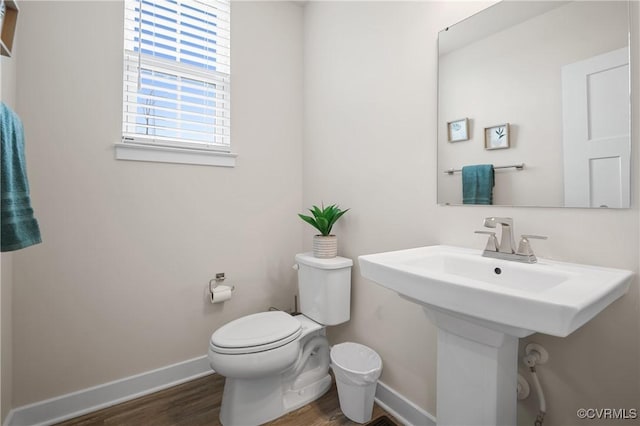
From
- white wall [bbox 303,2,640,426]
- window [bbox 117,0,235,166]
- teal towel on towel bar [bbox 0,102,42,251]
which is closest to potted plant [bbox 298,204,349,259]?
white wall [bbox 303,2,640,426]

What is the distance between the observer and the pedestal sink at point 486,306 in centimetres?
63

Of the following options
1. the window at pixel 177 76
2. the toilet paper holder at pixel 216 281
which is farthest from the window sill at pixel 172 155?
the toilet paper holder at pixel 216 281

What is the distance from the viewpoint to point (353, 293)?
1.77 m

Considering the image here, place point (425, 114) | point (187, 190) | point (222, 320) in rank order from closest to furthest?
point (425, 114), point (187, 190), point (222, 320)

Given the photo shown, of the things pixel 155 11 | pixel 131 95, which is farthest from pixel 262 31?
pixel 131 95

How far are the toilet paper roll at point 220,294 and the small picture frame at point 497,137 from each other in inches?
64.5

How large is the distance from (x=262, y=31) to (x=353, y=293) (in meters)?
1.94

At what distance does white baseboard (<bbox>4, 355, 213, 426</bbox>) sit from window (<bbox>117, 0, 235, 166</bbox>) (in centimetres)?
132

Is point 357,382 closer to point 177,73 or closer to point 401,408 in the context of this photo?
point 401,408

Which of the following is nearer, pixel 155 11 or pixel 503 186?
pixel 503 186

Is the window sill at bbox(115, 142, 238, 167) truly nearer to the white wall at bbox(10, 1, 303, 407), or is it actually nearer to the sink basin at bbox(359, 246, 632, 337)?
the white wall at bbox(10, 1, 303, 407)

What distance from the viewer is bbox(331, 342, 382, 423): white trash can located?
4.50 ft

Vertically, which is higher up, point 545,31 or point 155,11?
point 155,11

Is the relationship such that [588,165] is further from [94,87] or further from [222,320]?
[94,87]
